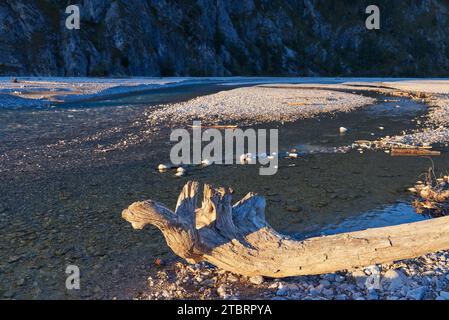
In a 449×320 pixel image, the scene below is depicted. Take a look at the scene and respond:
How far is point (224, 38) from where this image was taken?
112250mm

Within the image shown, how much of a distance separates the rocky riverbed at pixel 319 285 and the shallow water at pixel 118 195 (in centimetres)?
76

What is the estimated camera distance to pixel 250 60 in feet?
373

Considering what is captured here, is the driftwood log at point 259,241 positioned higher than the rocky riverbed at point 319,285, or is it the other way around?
the driftwood log at point 259,241

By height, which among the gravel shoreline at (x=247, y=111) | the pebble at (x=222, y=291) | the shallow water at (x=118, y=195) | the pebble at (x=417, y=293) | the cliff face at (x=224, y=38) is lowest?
the pebble at (x=222, y=291)

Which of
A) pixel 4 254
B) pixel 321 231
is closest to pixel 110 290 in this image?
pixel 4 254

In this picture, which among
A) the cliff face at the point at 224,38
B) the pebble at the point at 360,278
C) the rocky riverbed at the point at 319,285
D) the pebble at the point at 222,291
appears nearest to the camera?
the rocky riverbed at the point at 319,285

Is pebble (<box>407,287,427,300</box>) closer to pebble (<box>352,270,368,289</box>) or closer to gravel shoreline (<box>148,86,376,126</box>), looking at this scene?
pebble (<box>352,270,368,289</box>)

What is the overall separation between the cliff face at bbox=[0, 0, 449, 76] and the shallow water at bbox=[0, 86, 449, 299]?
220ft

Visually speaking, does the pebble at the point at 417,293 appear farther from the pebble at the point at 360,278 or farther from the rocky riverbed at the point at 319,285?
the pebble at the point at 360,278

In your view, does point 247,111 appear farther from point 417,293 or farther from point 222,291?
point 417,293

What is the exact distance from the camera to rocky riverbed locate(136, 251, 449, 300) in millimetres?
6191

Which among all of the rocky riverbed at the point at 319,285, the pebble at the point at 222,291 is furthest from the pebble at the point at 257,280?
the pebble at the point at 222,291

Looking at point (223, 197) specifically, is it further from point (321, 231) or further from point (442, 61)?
point (442, 61)

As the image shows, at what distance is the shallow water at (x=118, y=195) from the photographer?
24.2ft
